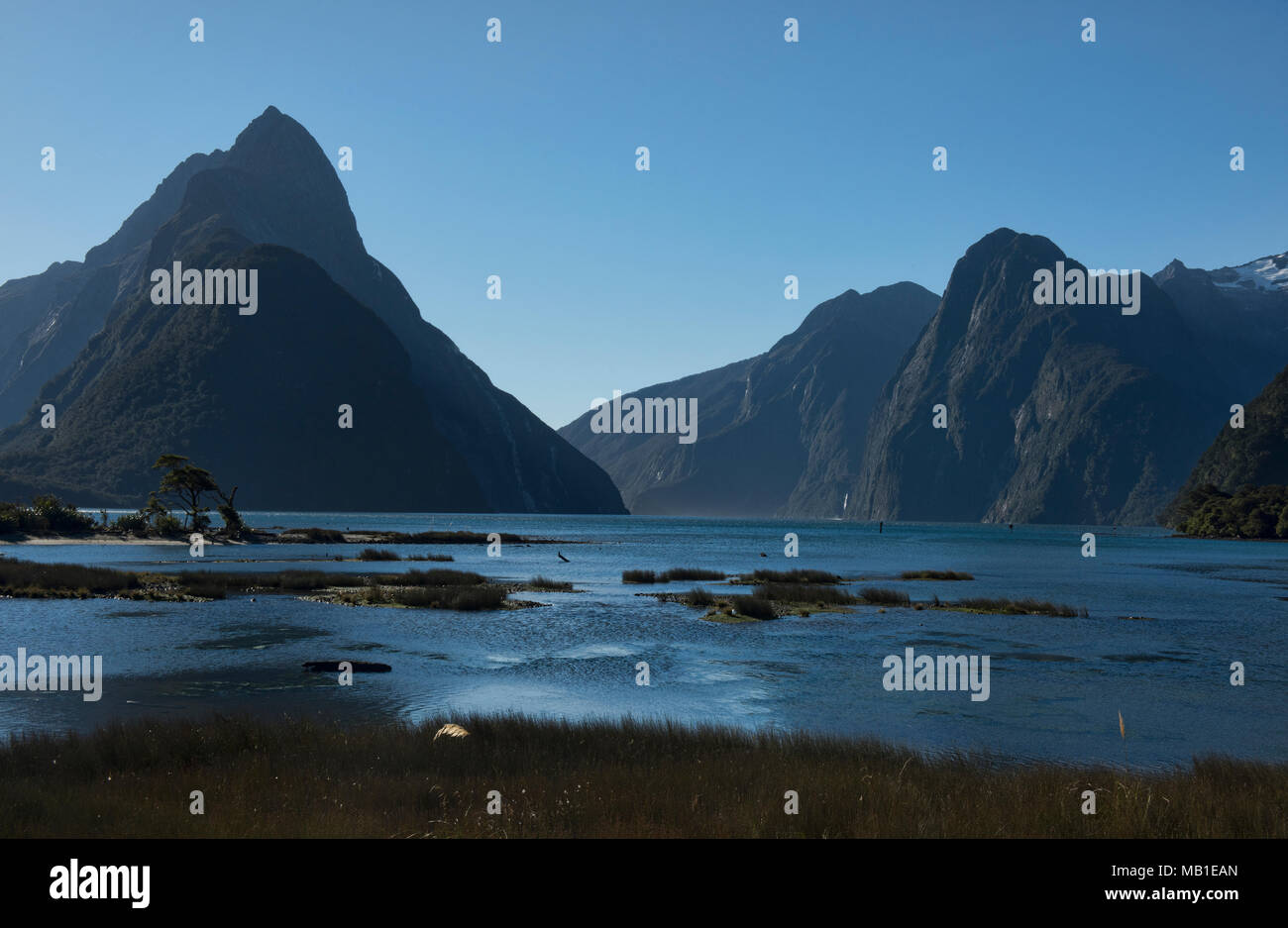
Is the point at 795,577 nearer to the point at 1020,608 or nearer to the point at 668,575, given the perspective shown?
the point at 668,575

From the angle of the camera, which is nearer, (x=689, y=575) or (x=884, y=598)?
(x=884, y=598)

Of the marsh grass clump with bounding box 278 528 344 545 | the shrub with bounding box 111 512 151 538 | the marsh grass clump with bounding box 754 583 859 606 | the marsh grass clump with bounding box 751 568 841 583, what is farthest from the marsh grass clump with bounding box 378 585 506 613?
the shrub with bounding box 111 512 151 538

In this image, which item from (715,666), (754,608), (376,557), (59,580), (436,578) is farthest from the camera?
(376,557)

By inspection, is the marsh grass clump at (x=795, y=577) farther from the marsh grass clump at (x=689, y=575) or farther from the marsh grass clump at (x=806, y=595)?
the marsh grass clump at (x=806, y=595)

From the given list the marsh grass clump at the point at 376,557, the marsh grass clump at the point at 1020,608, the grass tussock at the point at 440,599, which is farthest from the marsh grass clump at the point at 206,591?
the marsh grass clump at the point at 1020,608

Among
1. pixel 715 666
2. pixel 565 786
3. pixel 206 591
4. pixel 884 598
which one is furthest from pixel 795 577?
pixel 565 786
